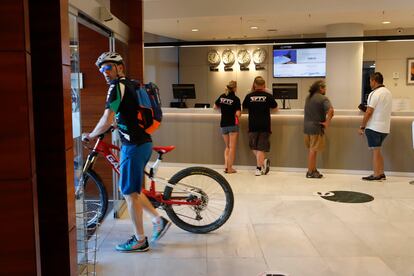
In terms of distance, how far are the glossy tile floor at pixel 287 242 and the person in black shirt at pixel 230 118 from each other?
4.71 feet

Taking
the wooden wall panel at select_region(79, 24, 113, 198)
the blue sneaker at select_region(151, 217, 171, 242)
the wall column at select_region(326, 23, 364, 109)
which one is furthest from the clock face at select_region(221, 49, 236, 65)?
the blue sneaker at select_region(151, 217, 171, 242)

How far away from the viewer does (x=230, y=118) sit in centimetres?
691

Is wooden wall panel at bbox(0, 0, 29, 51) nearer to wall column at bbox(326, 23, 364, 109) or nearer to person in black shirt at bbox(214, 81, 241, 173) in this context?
person in black shirt at bbox(214, 81, 241, 173)

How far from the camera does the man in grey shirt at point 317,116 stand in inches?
258

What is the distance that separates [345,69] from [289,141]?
9.52ft

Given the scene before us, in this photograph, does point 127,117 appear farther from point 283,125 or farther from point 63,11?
point 283,125

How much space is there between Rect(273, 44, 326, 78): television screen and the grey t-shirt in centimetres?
407

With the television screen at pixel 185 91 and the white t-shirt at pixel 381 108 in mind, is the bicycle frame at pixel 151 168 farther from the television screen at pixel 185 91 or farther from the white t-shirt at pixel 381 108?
the television screen at pixel 185 91

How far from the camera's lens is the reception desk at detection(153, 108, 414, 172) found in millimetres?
6828

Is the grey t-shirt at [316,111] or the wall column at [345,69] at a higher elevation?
the wall column at [345,69]

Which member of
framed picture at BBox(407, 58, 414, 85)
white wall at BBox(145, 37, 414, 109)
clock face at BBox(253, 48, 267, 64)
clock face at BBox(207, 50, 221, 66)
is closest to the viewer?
framed picture at BBox(407, 58, 414, 85)

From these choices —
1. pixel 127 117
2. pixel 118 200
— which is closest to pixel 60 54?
pixel 127 117

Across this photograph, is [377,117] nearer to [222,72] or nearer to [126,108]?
[126,108]

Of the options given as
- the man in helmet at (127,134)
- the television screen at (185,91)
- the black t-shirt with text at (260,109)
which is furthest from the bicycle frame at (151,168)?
the television screen at (185,91)
